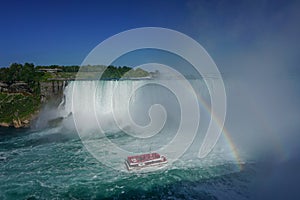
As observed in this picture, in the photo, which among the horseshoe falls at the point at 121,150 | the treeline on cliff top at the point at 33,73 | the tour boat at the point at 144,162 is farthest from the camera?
the treeline on cliff top at the point at 33,73

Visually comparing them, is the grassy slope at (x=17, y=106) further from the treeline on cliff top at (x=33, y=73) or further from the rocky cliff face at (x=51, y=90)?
the treeline on cliff top at (x=33, y=73)

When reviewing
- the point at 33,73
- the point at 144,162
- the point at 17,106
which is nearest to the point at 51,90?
the point at 17,106

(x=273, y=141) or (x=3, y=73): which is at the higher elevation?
(x=3, y=73)

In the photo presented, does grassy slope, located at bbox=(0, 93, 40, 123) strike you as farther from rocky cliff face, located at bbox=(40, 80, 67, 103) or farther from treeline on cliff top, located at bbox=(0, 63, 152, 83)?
treeline on cliff top, located at bbox=(0, 63, 152, 83)

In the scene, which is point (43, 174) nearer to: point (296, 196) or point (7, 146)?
point (7, 146)

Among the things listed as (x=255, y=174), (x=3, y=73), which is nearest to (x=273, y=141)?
(x=255, y=174)

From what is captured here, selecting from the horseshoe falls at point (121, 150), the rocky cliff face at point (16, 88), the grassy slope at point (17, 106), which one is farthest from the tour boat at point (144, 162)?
the rocky cliff face at point (16, 88)

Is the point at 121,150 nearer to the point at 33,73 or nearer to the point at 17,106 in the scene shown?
the point at 17,106

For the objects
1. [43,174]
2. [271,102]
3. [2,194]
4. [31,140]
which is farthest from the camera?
[271,102]

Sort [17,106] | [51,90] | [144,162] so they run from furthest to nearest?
1. [51,90]
2. [17,106]
3. [144,162]
